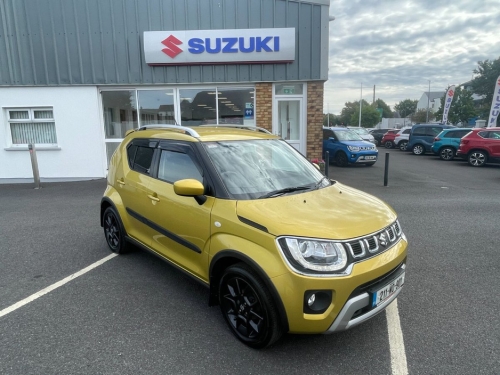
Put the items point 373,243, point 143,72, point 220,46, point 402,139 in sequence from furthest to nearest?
point 402,139 → point 143,72 → point 220,46 → point 373,243

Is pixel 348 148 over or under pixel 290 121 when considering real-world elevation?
under

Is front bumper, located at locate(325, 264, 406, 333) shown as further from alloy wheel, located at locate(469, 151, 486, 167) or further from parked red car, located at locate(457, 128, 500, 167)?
alloy wheel, located at locate(469, 151, 486, 167)

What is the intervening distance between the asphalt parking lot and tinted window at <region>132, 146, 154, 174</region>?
1253mm

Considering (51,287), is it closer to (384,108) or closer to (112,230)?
(112,230)

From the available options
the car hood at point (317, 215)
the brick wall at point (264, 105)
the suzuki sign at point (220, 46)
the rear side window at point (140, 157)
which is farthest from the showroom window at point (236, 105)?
the car hood at point (317, 215)

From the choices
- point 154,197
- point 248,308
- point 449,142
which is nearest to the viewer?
point 248,308

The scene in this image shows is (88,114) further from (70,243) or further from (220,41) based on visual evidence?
(70,243)

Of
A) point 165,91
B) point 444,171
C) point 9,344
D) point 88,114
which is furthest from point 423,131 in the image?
point 9,344

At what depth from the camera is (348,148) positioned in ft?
45.0

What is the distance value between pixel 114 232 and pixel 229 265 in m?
2.55

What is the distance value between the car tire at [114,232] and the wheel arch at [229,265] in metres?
1.92

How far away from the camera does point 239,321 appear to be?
9.15 ft

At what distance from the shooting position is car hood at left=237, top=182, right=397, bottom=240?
7.98 ft

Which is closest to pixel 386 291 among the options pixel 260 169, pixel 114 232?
pixel 260 169
